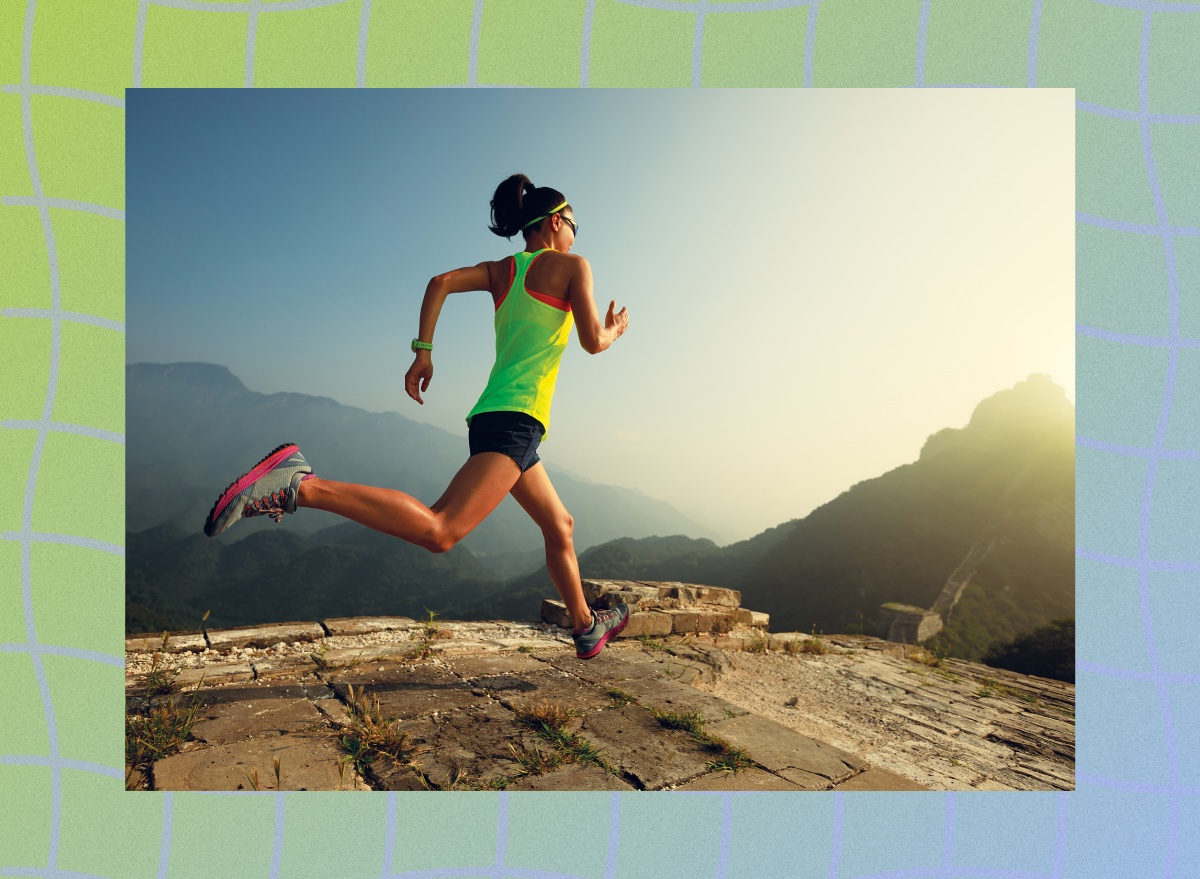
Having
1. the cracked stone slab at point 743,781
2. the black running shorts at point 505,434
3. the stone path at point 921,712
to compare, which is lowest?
the stone path at point 921,712

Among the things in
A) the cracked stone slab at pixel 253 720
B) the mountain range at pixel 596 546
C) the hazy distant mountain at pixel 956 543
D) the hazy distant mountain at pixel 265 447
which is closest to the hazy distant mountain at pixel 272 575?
the mountain range at pixel 596 546

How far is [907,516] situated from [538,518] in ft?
96.0

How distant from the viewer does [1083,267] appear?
8.91 feet

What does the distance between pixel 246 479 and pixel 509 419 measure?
2.75ft

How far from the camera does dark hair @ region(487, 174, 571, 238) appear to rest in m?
2.64

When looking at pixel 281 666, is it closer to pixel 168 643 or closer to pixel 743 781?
pixel 168 643

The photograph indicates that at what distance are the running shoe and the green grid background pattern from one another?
0.69 m

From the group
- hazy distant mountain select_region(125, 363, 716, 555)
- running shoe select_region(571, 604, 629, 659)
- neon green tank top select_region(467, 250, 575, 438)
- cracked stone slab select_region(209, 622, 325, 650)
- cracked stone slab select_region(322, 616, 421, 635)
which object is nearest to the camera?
neon green tank top select_region(467, 250, 575, 438)

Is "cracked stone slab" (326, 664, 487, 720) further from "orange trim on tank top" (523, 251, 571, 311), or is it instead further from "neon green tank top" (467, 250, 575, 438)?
"orange trim on tank top" (523, 251, 571, 311)

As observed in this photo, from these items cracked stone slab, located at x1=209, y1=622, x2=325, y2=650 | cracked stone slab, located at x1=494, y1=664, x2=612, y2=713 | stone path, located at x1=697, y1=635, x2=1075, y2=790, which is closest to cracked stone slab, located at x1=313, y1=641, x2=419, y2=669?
cracked stone slab, located at x1=209, y1=622, x2=325, y2=650

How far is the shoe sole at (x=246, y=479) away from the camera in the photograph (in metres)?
1.87

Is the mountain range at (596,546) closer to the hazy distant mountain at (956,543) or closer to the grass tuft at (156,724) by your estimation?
the hazy distant mountain at (956,543)

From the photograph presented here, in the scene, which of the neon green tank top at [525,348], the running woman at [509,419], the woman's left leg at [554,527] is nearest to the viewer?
the running woman at [509,419]
